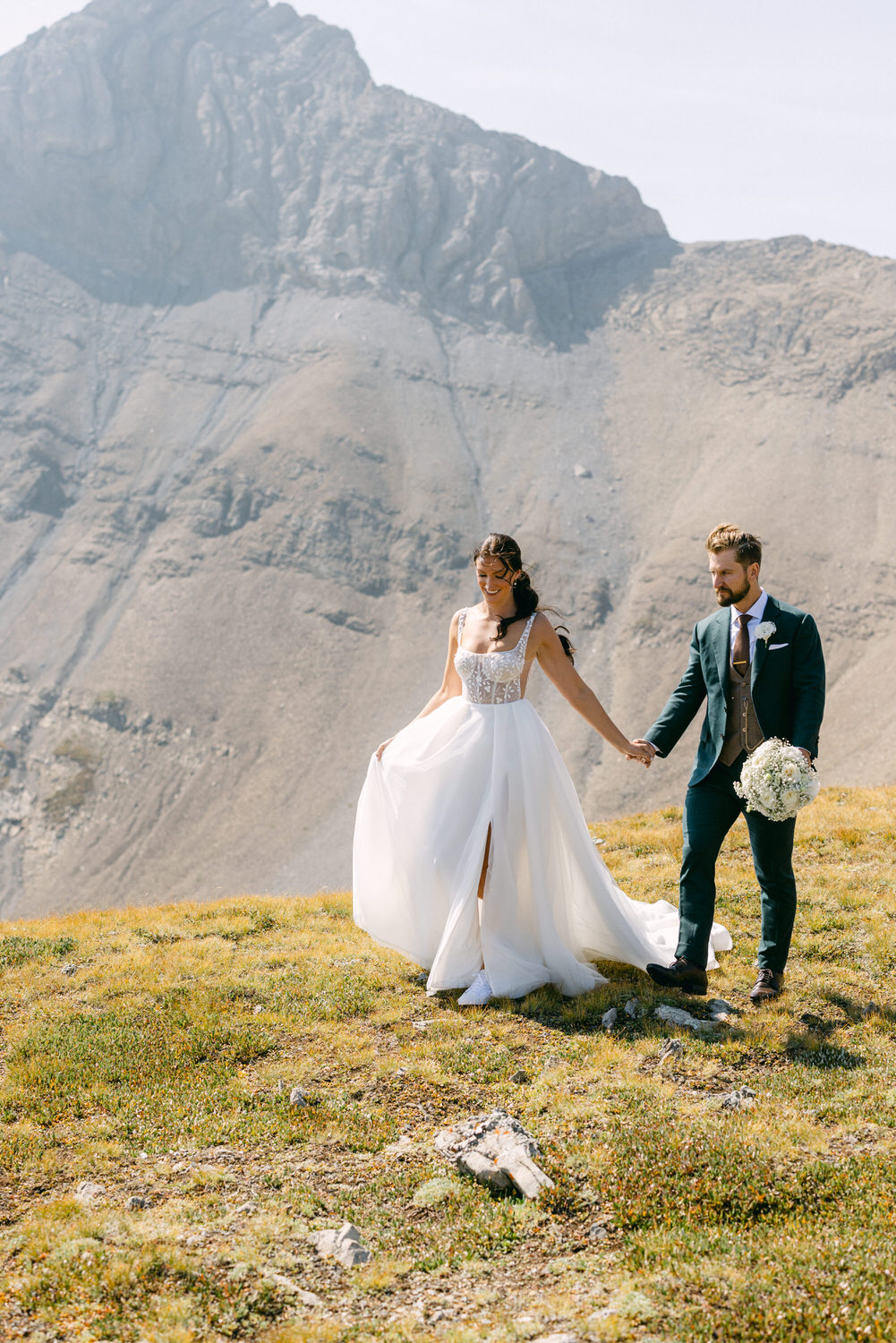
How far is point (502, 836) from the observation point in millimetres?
7312

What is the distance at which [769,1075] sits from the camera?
18.8 ft

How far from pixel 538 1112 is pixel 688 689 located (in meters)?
3.42

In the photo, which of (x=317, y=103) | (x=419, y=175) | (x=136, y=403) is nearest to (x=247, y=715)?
(x=136, y=403)

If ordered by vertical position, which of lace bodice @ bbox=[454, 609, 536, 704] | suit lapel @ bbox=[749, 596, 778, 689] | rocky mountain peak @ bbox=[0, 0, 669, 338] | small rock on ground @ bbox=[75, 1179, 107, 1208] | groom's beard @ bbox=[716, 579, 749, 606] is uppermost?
rocky mountain peak @ bbox=[0, 0, 669, 338]

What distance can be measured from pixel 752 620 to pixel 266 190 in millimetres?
133914

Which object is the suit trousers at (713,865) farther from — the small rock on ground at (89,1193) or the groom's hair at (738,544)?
the small rock on ground at (89,1193)

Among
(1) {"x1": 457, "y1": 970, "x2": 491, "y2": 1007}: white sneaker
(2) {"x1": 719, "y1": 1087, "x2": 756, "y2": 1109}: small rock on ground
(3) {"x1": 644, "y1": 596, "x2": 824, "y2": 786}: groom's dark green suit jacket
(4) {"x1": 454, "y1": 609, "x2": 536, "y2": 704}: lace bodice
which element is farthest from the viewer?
(4) {"x1": 454, "y1": 609, "x2": 536, "y2": 704}: lace bodice

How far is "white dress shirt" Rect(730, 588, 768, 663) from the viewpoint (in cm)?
689

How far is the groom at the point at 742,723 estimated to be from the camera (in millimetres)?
6801

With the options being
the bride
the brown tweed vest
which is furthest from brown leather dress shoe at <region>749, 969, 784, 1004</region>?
the brown tweed vest

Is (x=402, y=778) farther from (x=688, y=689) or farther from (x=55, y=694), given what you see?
(x=55, y=694)

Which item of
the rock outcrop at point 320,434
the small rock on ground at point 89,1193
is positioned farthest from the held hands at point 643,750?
the rock outcrop at point 320,434

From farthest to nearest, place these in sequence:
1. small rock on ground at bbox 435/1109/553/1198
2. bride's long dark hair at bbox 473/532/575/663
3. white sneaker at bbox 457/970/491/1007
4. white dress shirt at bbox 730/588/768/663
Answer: bride's long dark hair at bbox 473/532/575/663, white sneaker at bbox 457/970/491/1007, white dress shirt at bbox 730/588/768/663, small rock on ground at bbox 435/1109/553/1198

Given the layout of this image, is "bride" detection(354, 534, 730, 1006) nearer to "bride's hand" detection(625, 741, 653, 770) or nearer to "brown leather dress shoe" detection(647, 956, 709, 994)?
"bride's hand" detection(625, 741, 653, 770)
